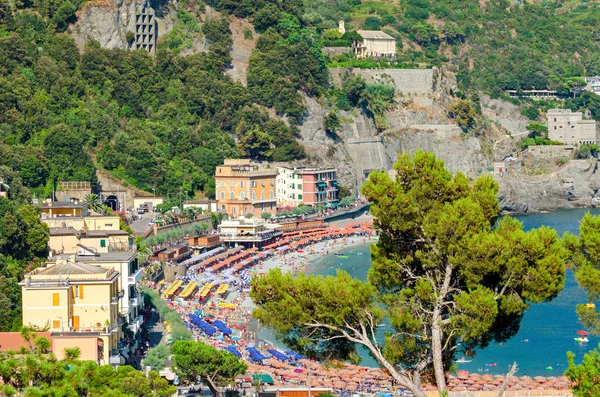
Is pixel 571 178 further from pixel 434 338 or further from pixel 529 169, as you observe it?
pixel 434 338

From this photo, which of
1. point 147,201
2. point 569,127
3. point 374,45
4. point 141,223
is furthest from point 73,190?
point 569,127

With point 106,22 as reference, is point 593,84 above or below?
below

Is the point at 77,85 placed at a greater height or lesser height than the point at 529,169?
greater

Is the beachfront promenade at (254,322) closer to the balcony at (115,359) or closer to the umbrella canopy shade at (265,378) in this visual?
the umbrella canopy shade at (265,378)

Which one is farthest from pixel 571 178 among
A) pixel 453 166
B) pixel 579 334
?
pixel 579 334

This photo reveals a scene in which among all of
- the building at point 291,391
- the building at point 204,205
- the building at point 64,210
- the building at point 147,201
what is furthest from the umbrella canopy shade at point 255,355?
the building at point 204,205

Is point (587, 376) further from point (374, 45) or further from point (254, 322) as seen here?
point (374, 45)
